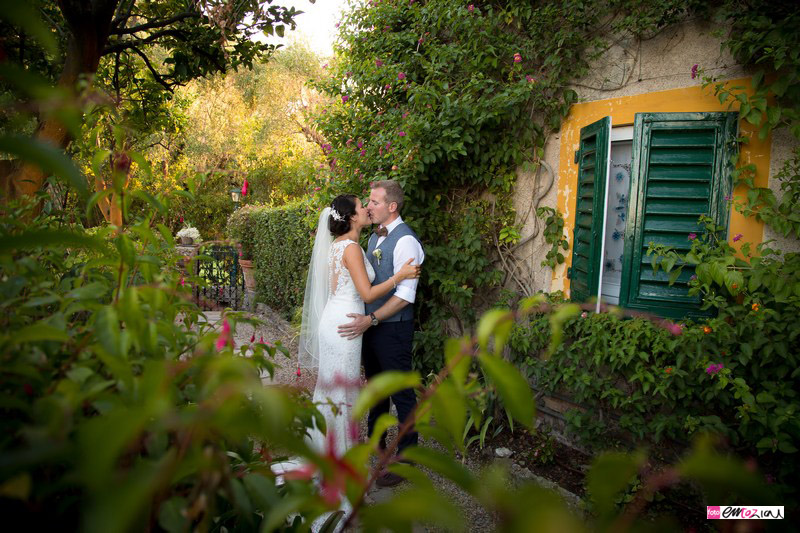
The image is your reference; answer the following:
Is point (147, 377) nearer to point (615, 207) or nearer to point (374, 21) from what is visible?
point (615, 207)

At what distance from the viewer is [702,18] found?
3447 mm

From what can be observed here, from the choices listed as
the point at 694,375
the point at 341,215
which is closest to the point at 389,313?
the point at 341,215

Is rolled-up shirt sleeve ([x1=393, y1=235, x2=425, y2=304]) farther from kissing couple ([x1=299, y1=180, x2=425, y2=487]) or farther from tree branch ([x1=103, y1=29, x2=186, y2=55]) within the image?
tree branch ([x1=103, y1=29, x2=186, y2=55])

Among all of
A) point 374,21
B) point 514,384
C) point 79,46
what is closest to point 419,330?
point 374,21

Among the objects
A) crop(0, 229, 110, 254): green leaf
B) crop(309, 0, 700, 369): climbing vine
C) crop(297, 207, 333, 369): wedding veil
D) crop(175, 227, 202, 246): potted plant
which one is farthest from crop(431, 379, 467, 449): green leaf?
crop(175, 227, 202, 246): potted plant

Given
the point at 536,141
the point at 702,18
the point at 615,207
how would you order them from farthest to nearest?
the point at 536,141 < the point at 615,207 < the point at 702,18

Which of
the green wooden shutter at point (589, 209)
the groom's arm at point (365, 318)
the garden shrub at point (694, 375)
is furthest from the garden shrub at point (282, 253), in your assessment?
the garden shrub at point (694, 375)

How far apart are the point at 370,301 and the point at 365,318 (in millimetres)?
152

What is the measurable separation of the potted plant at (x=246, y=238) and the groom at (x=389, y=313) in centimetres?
704

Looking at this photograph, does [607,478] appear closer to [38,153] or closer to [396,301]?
[38,153]

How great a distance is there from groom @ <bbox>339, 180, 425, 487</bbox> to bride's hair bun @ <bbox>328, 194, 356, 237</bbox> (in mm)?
203

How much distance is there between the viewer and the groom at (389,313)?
3564mm

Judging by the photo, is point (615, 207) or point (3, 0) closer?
point (3, 0)

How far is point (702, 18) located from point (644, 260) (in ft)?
5.93
